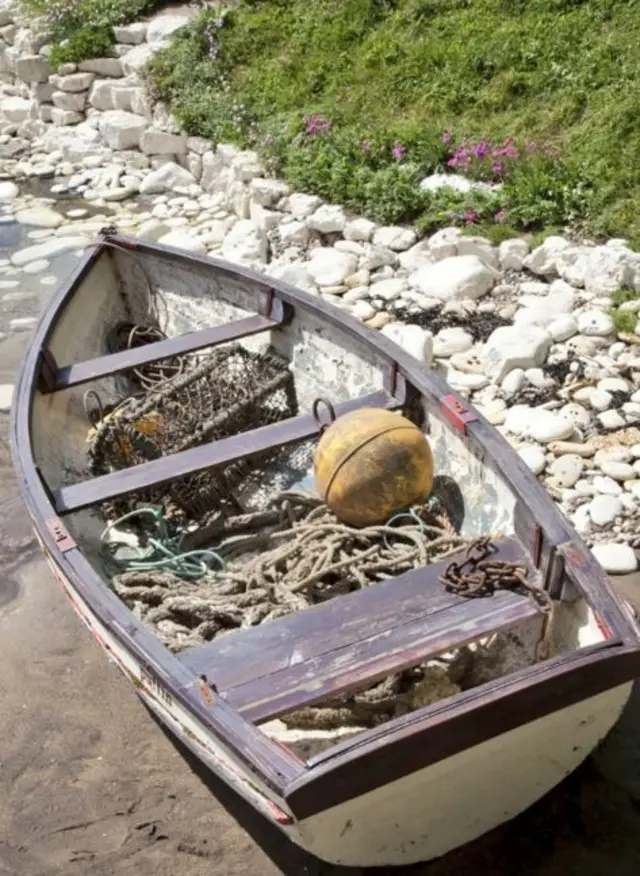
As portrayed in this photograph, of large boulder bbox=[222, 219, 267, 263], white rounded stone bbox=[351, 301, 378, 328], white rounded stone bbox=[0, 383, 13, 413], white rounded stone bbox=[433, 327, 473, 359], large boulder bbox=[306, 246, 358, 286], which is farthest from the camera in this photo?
large boulder bbox=[222, 219, 267, 263]

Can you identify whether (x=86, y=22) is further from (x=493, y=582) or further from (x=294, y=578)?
(x=493, y=582)

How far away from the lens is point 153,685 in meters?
3.41

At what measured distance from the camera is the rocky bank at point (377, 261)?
5.56m

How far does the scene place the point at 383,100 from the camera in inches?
367

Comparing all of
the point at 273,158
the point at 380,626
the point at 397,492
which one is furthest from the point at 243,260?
the point at 380,626

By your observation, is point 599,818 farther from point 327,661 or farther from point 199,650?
point 199,650

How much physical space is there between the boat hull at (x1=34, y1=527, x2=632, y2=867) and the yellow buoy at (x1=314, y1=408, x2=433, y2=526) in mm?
1157

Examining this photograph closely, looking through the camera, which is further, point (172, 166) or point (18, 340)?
point (172, 166)

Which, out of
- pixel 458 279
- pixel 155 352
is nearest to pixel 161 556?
pixel 155 352

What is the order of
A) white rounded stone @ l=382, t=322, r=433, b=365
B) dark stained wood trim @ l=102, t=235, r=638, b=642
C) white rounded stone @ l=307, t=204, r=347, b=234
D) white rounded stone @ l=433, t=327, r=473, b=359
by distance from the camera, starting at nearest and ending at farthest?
dark stained wood trim @ l=102, t=235, r=638, b=642, white rounded stone @ l=382, t=322, r=433, b=365, white rounded stone @ l=433, t=327, r=473, b=359, white rounded stone @ l=307, t=204, r=347, b=234

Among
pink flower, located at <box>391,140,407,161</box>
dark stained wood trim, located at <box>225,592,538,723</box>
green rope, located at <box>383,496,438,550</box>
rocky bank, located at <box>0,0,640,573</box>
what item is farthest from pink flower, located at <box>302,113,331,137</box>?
dark stained wood trim, located at <box>225,592,538,723</box>

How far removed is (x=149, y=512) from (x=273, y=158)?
543cm

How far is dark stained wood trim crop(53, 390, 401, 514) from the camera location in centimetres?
434

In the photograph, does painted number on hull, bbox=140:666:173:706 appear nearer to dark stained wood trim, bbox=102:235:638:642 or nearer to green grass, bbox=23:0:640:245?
dark stained wood trim, bbox=102:235:638:642
